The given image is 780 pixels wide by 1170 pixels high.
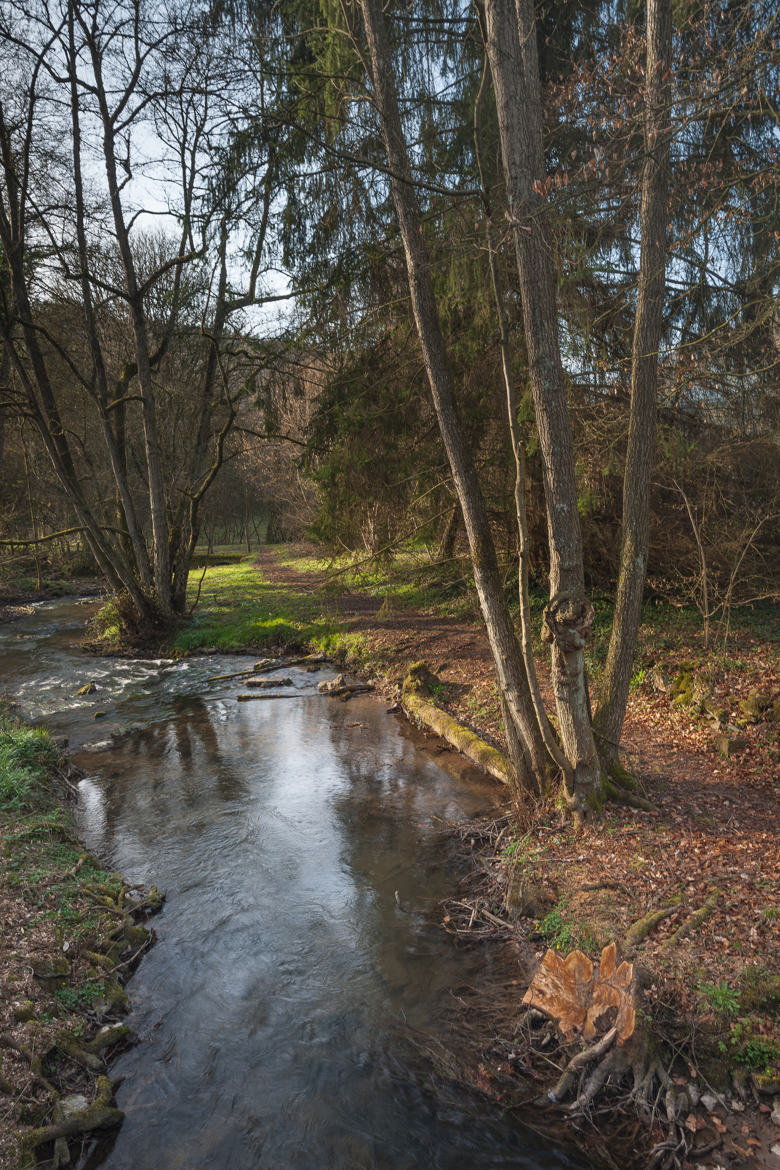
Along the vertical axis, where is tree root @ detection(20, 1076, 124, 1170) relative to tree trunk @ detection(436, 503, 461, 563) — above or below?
below

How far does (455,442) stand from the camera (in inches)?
249

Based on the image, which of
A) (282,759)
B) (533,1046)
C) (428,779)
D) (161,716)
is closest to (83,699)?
→ (161,716)

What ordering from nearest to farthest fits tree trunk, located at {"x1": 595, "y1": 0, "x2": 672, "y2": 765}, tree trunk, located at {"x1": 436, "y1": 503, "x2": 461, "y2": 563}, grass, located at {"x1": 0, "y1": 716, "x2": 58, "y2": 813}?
tree trunk, located at {"x1": 595, "y1": 0, "x2": 672, "y2": 765} < grass, located at {"x1": 0, "y1": 716, "x2": 58, "y2": 813} < tree trunk, located at {"x1": 436, "y1": 503, "x2": 461, "y2": 563}

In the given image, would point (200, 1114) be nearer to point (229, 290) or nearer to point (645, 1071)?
point (645, 1071)

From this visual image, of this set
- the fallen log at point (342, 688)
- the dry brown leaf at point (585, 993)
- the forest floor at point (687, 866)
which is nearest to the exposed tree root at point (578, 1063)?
the dry brown leaf at point (585, 993)

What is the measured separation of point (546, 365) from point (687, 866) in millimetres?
3934

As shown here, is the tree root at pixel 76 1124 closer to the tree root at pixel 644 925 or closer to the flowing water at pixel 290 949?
the flowing water at pixel 290 949

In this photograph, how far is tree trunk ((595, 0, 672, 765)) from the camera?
Result: 4.91 m

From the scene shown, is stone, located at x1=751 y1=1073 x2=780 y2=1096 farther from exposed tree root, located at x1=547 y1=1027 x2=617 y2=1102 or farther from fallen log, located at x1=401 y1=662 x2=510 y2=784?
fallen log, located at x1=401 y1=662 x2=510 y2=784

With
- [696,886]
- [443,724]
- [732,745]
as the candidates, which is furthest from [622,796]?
[443,724]

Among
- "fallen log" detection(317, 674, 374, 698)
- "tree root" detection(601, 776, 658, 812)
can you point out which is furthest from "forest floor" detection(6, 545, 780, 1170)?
"fallen log" detection(317, 674, 374, 698)

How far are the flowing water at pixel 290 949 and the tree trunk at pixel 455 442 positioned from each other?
1255 millimetres

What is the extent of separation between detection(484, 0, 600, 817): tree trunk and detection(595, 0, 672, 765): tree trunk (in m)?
0.46

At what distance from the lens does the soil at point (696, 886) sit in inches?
131
